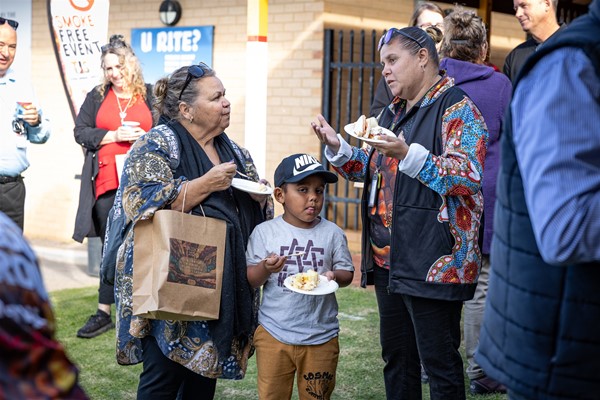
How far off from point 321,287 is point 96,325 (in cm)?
332

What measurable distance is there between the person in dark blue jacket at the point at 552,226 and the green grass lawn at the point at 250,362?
121 inches

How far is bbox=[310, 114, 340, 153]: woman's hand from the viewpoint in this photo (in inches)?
167

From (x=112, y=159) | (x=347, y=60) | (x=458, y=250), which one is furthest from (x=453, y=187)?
(x=347, y=60)

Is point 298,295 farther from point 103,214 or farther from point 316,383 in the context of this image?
point 103,214

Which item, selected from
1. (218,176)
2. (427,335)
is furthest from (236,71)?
(427,335)

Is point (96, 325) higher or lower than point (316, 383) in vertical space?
lower

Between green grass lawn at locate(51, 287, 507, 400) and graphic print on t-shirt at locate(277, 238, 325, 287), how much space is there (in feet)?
4.80

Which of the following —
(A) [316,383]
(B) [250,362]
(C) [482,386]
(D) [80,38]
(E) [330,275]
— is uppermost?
(D) [80,38]

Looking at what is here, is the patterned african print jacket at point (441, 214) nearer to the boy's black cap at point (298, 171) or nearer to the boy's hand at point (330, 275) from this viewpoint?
the boy's hand at point (330, 275)

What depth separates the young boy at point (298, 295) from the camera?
13.7ft

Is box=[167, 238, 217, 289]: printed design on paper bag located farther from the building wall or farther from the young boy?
the building wall

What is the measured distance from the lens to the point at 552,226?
2.18 m

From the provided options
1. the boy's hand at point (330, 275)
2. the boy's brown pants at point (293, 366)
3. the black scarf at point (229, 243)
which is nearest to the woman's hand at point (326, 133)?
the black scarf at point (229, 243)

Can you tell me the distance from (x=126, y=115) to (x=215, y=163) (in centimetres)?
285
